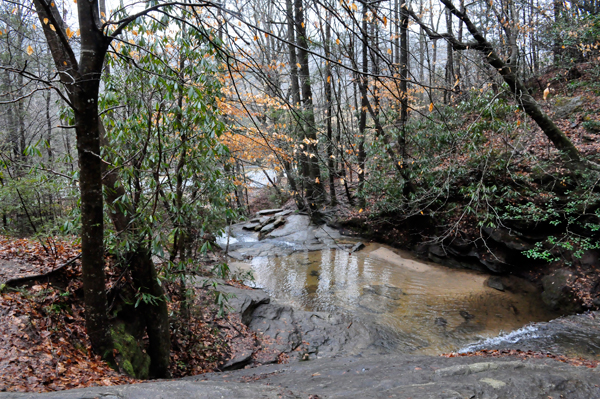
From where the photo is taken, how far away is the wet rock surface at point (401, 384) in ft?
8.05

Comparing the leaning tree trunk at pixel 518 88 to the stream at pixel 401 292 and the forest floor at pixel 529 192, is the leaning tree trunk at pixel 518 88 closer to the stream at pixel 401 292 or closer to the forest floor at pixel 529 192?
the forest floor at pixel 529 192

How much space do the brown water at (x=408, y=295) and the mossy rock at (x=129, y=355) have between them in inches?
182

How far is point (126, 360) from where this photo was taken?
12.2 ft

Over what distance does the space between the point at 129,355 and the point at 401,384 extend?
3.24 metres

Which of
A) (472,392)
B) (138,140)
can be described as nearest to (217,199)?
(138,140)

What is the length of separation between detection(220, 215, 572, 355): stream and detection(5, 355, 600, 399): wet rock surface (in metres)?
2.44

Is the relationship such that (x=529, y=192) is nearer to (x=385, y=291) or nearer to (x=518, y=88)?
(x=518, y=88)

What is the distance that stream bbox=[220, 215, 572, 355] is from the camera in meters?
6.81

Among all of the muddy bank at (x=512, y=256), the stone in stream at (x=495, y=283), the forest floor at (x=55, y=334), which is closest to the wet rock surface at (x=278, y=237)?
the muddy bank at (x=512, y=256)

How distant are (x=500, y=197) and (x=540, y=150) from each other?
2.57 m

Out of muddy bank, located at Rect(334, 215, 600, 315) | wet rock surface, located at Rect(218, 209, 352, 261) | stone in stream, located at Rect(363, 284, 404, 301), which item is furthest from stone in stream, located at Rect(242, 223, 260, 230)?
stone in stream, located at Rect(363, 284, 404, 301)

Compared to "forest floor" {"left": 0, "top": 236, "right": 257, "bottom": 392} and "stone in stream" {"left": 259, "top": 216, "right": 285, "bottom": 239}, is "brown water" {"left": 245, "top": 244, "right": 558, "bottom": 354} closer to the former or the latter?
"stone in stream" {"left": 259, "top": 216, "right": 285, "bottom": 239}

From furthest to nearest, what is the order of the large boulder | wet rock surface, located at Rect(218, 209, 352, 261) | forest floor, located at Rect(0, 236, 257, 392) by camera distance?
wet rock surface, located at Rect(218, 209, 352, 261) < the large boulder < forest floor, located at Rect(0, 236, 257, 392)

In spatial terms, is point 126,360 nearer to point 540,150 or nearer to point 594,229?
point 594,229
